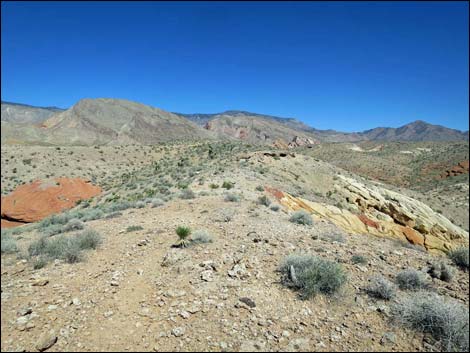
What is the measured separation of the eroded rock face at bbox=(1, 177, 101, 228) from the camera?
21172 millimetres

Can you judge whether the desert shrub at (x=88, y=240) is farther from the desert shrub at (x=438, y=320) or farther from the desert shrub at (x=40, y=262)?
the desert shrub at (x=438, y=320)

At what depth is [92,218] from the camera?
40.0 feet

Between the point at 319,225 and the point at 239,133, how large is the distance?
12480 centimetres

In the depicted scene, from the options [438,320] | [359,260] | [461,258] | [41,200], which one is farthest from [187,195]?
[41,200]

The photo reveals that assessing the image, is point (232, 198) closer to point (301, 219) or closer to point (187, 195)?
point (187, 195)

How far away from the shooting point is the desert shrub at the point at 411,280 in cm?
596

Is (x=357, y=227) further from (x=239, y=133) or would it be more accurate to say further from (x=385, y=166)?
(x=239, y=133)

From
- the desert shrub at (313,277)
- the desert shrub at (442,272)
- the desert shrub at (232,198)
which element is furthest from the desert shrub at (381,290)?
the desert shrub at (232,198)

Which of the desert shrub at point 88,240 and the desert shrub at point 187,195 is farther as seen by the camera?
the desert shrub at point 187,195

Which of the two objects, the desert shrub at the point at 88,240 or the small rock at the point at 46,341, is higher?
the desert shrub at the point at 88,240

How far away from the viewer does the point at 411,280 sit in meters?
6.07

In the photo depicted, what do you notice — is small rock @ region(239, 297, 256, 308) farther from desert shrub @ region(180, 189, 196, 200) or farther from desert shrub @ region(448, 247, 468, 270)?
desert shrub @ region(180, 189, 196, 200)

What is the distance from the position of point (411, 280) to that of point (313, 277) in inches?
86.7

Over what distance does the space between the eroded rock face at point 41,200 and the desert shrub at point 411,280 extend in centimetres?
2275
